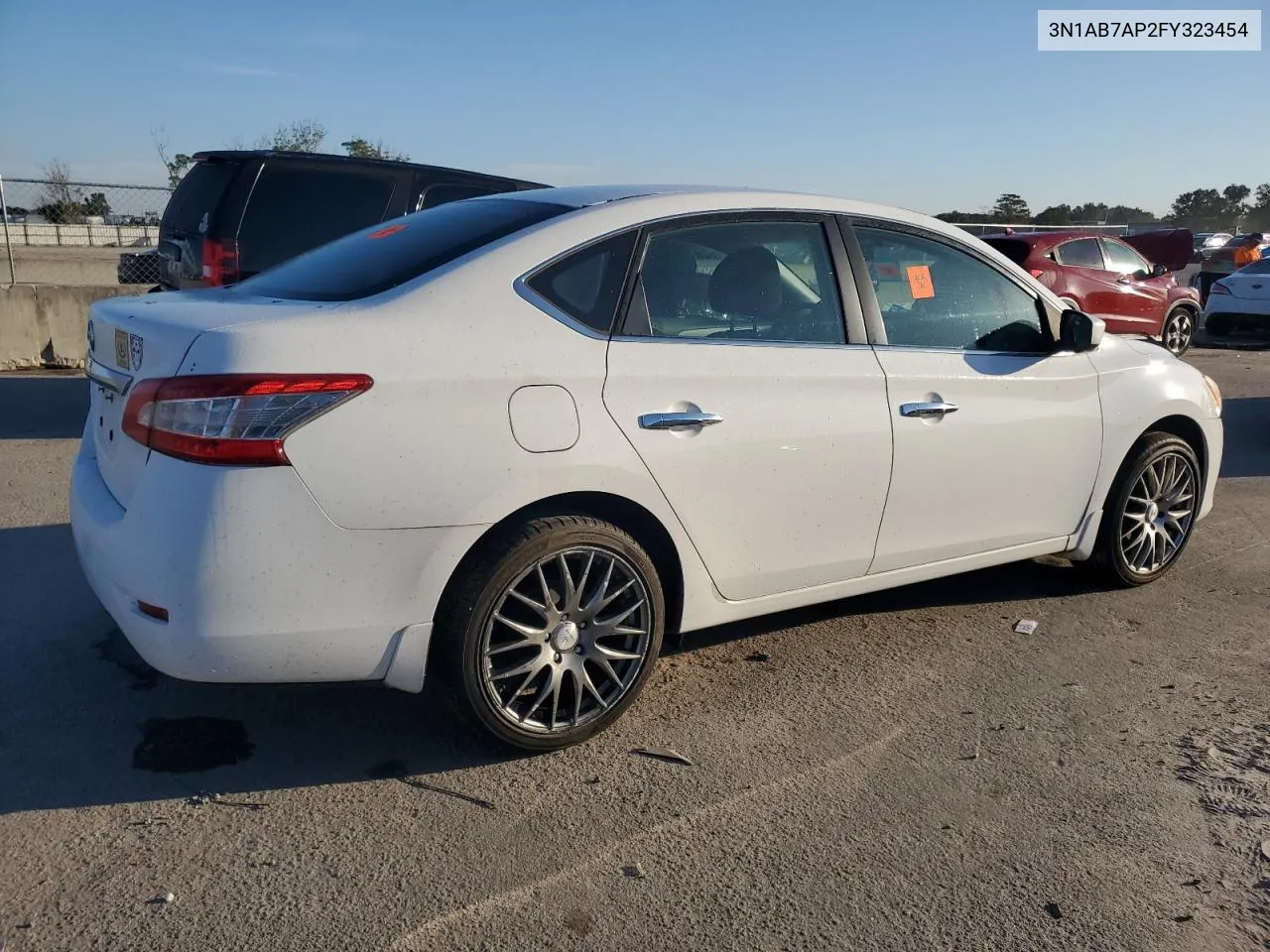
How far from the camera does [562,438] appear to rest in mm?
3211

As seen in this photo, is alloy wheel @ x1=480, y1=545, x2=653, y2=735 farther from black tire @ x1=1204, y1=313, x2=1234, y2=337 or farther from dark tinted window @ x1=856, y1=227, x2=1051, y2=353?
black tire @ x1=1204, y1=313, x2=1234, y2=337

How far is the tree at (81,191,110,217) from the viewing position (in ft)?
56.1

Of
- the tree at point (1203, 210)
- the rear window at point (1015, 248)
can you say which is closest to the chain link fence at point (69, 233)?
the rear window at point (1015, 248)

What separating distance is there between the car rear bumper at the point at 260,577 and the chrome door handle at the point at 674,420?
2.08ft

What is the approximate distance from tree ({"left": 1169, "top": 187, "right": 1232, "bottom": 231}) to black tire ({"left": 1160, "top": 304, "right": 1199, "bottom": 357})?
49246 millimetres

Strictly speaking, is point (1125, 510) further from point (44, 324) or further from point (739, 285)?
point (44, 324)

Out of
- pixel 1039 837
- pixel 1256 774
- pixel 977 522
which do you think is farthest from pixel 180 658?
pixel 1256 774

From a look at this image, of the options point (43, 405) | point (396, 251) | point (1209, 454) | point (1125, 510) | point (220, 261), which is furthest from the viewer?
point (43, 405)

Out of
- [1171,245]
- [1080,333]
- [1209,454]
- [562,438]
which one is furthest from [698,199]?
[1171,245]

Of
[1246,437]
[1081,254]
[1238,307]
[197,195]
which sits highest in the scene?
[197,195]

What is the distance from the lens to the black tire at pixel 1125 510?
16.0 feet

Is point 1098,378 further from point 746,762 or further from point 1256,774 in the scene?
point 746,762

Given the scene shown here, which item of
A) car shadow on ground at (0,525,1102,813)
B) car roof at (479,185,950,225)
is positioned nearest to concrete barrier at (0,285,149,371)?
car shadow on ground at (0,525,1102,813)

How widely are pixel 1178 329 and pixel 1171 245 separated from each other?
5.31 meters
